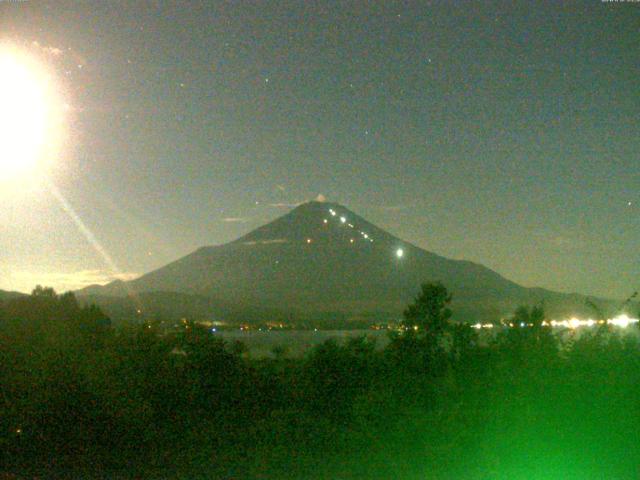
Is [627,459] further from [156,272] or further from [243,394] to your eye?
[156,272]

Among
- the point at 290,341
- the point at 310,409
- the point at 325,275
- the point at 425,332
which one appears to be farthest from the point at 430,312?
the point at 325,275

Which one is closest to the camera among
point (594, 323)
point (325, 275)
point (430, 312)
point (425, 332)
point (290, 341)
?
point (594, 323)

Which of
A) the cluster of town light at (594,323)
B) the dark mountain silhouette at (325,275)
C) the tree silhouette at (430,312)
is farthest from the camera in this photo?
the dark mountain silhouette at (325,275)

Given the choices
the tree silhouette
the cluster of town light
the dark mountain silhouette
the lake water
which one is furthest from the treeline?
the dark mountain silhouette

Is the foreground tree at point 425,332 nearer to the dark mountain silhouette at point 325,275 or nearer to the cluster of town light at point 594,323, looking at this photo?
the cluster of town light at point 594,323

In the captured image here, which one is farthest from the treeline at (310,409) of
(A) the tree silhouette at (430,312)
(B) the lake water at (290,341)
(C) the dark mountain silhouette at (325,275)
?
(C) the dark mountain silhouette at (325,275)

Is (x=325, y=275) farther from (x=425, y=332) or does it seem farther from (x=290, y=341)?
(x=425, y=332)
